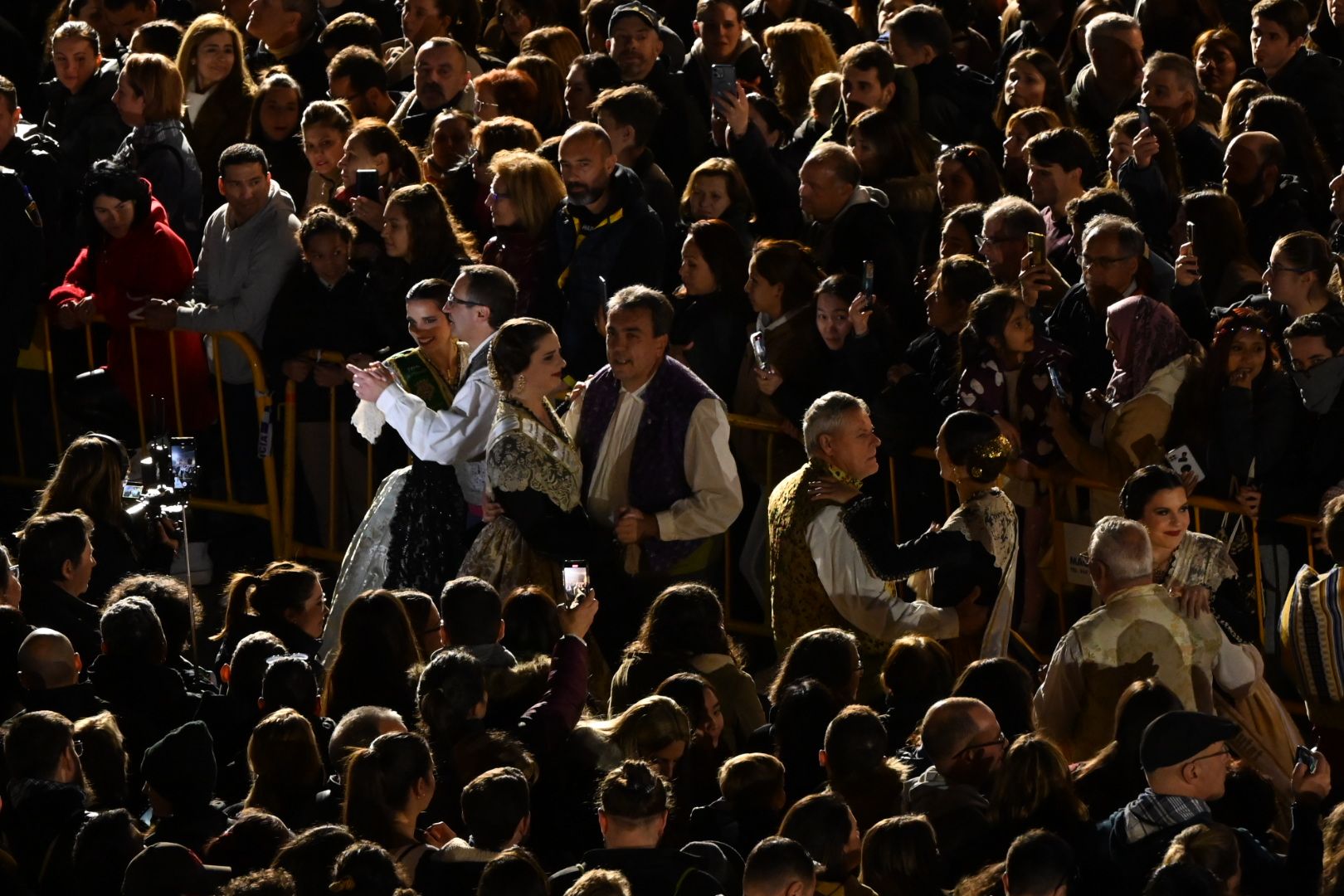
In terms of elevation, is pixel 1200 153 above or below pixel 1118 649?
above

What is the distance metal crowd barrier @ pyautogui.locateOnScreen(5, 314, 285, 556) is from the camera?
11.4 metres

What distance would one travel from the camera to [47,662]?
25.8ft

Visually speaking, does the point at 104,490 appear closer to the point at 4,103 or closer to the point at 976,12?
the point at 4,103

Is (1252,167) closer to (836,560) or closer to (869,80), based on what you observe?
(869,80)

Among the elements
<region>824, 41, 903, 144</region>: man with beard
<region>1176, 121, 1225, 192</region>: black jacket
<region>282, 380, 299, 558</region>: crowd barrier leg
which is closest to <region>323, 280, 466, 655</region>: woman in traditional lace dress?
<region>282, 380, 299, 558</region>: crowd barrier leg

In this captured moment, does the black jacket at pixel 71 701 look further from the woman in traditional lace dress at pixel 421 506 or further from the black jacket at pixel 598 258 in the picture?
the black jacket at pixel 598 258

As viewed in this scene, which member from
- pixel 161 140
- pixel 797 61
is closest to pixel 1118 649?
pixel 797 61

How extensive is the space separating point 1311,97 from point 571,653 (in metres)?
5.76

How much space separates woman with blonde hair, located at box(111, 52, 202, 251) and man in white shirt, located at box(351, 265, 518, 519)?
11.5 feet

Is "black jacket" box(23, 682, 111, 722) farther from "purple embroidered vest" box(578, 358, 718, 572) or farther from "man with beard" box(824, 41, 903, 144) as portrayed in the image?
"man with beard" box(824, 41, 903, 144)

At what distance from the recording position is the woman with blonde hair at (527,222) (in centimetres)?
1089

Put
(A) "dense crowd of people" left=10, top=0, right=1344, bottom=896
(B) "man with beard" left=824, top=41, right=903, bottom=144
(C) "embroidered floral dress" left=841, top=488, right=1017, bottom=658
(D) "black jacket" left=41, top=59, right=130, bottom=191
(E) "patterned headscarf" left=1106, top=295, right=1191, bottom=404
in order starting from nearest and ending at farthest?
(A) "dense crowd of people" left=10, top=0, right=1344, bottom=896 → (C) "embroidered floral dress" left=841, top=488, right=1017, bottom=658 → (E) "patterned headscarf" left=1106, top=295, right=1191, bottom=404 → (B) "man with beard" left=824, top=41, right=903, bottom=144 → (D) "black jacket" left=41, top=59, right=130, bottom=191

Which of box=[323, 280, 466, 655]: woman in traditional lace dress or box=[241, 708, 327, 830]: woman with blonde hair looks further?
box=[323, 280, 466, 655]: woman in traditional lace dress

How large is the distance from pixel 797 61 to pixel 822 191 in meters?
2.16
